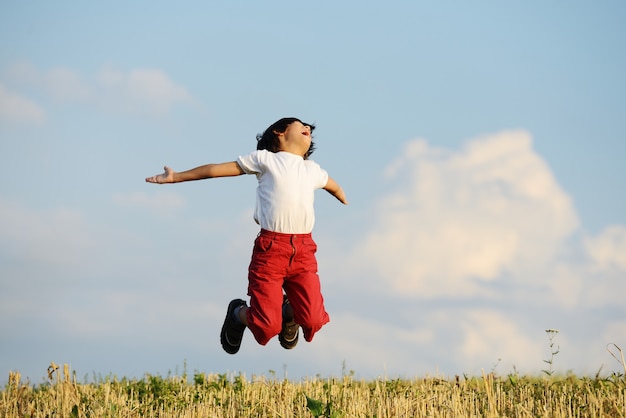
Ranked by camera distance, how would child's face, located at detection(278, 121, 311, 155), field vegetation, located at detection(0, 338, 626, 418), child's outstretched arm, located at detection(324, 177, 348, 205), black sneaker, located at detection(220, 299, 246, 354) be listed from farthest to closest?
1. black sneaker, located at detection(220, 299, 246, 354)
2. child's outstretched arm, located at detection(324, 177, 348, 205)
3. child's face, located at detection(278, 121, 311, 155)
4. field vegetation, located at detection(0, 338, 626, 418)

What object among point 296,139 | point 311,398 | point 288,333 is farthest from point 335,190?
point 311,398

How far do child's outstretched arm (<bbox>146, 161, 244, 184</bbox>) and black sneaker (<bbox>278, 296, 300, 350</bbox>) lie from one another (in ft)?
5.22

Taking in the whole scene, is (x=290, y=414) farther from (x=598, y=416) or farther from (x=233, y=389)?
(x=598, y=416)

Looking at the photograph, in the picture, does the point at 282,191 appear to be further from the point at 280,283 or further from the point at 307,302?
the point at 307,302

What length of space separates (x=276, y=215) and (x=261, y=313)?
3.24ft

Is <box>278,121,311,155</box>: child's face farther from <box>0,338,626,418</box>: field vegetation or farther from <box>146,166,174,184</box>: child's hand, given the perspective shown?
<box>0,338,626,418</box>: field vegetation

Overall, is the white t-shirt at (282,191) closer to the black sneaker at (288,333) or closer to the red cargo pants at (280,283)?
the red cargo pants at (280,283)

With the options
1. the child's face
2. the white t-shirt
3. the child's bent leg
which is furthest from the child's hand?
the child's bent leg

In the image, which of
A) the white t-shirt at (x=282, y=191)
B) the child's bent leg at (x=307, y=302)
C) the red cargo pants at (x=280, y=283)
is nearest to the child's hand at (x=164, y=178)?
the white t-shirt at (x=282, y=191)

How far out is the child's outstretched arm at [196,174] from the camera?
7543 millimetres

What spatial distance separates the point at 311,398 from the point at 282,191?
2.13 metres

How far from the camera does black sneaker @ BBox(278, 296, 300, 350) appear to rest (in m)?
8.31

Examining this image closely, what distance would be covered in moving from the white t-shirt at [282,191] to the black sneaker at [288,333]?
110 cm

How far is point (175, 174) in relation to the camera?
24.9 feet
